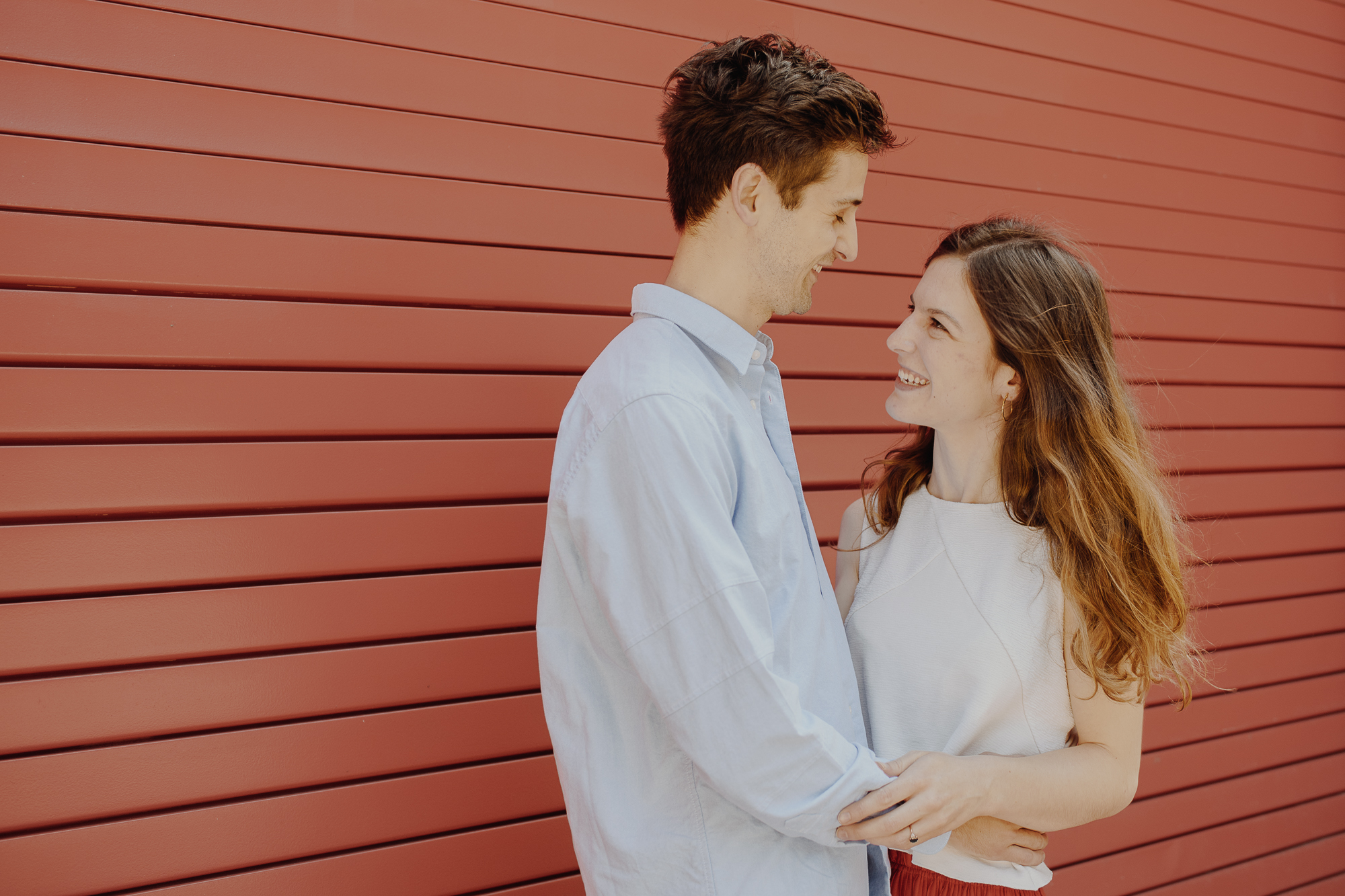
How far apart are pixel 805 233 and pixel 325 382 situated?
3.99 ft

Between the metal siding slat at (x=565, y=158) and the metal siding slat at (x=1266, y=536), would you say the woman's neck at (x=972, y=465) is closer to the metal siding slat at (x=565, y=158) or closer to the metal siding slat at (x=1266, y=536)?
the metal siding slat at (x=565, y=158)

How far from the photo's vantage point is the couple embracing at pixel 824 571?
1.33 metres

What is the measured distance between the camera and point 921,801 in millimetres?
1422

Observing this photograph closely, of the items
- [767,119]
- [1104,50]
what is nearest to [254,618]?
[767,119]

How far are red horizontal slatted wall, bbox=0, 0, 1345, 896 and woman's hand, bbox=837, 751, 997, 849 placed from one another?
1.18 m

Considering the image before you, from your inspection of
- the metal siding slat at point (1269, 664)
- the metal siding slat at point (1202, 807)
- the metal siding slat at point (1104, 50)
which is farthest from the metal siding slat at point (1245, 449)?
the metal siding slat at point (1104, 50)

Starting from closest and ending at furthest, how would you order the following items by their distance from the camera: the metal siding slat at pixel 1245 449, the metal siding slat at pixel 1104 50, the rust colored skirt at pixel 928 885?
the rust colored skirt at pixel 928 885
the metal siding slat at pixel 1104 50
the metal siding slat at pixel 1245 449

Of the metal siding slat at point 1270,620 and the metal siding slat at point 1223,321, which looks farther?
the metal siding slat at point 1270,620

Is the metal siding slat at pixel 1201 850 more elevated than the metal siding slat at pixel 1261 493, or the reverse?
the metal siding slat at pixel 1261 493

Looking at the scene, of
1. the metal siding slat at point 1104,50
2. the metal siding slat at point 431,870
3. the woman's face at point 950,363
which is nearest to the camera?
the woman's face at point 950,363

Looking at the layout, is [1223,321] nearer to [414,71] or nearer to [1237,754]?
[1237,754]

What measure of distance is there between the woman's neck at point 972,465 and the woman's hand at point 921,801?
59 centimetres

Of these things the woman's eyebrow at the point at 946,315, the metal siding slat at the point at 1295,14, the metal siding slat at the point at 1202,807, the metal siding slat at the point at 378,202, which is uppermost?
the metal siding slat at the point at 1295,14

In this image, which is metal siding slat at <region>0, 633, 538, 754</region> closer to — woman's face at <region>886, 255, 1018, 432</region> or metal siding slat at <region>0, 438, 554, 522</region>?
metal siding slat at <region>0, 438, 554, 522</region>
